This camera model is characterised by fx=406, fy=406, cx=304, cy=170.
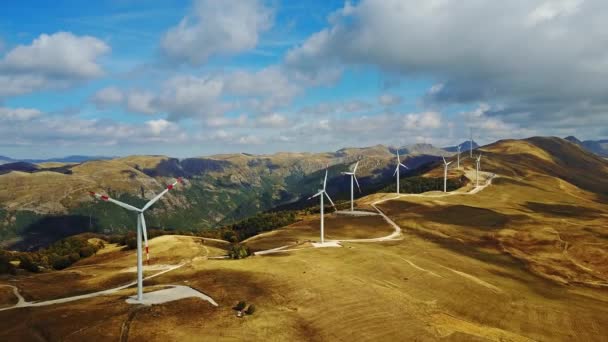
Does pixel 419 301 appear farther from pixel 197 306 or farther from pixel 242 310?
pixel 197 306

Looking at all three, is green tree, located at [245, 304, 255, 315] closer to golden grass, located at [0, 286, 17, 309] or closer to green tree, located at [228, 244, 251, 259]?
golden grass, located at [0, 286, 17, 309]

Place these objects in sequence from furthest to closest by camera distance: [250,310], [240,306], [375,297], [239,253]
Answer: [239,253], [375,297], [240,306], [250,310]

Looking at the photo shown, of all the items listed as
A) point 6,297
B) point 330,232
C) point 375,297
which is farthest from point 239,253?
point 330,232

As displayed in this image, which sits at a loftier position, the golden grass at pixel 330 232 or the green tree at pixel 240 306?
the green tree at pixel 240 306

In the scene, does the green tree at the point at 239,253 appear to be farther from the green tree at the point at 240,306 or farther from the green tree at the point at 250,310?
the green tree at the point at 250,310

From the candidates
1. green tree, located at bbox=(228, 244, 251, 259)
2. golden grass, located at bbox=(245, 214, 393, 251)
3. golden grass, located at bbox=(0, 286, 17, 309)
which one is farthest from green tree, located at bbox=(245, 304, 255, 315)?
golden grass, located at bbox=(245, 214, 393, 251)

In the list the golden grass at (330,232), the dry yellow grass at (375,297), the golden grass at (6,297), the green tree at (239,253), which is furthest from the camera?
the golden grass at (330,232)

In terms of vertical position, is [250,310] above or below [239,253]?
Answer: above

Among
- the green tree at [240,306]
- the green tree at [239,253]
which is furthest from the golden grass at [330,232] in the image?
the green tree at [240,306]

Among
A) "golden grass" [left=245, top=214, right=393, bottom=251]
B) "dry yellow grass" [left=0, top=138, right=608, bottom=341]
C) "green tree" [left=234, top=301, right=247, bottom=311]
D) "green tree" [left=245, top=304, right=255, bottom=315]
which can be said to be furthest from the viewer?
"golden grass" [left=245, top=214, right=393, bottom=251]

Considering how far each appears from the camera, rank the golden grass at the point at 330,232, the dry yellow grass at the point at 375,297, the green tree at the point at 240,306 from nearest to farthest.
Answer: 1. the dry yellow grass at the point at 375,297
2. the green tree at the point at 240,306
3. the golden grass at the point at 330,232

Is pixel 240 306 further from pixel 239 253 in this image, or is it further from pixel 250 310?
pixel 239 253
